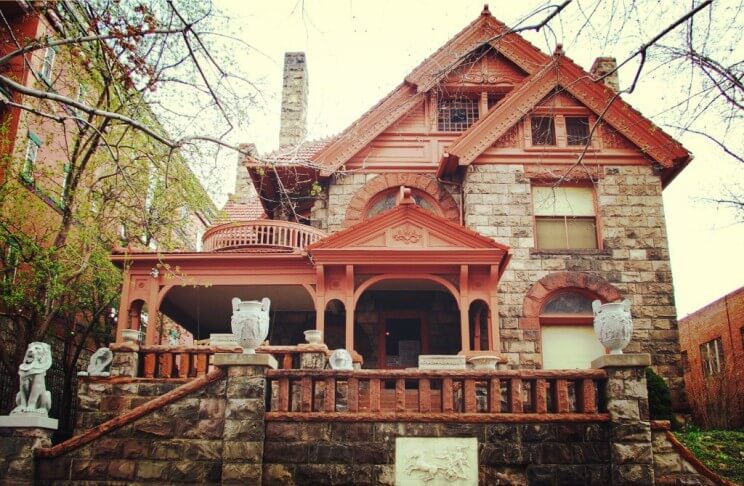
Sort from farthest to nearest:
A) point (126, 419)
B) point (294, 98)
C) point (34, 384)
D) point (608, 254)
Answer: point (294, 98) → point (608, 254) → point (34, 384) → point (126, 419)

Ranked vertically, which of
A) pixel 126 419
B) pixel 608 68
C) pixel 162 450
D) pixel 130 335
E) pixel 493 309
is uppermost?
pixel 608 68

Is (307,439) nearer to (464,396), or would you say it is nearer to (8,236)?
(464,396)

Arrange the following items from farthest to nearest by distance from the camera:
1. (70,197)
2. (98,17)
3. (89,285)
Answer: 1. (89,285)
2. (70,197)
3. (98,17)

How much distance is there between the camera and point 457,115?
1908 cm

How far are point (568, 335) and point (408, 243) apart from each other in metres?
4.25

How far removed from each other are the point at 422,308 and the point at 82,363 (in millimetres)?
10520

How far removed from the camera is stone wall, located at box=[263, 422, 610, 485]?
9.48 m

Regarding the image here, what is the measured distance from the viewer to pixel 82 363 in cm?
2127

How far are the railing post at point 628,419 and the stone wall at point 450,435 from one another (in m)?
0.18

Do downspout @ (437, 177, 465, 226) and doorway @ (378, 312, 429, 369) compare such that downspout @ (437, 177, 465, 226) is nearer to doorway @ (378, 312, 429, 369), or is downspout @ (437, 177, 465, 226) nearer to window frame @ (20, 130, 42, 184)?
doorway @ (378, 312, 429, 369)

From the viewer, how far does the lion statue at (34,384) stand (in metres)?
10.3

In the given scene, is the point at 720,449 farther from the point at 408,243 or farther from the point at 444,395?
the point at 408,243

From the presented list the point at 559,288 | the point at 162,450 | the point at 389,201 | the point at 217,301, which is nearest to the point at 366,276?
the point at 389,201

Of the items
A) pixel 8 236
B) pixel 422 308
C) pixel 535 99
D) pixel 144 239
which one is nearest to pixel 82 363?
pixel 144 239
